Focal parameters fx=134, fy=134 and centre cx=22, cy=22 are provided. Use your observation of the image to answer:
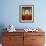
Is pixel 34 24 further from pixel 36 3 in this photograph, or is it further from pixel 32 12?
pixel 36 3

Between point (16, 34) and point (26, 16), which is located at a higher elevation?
point (26, 16)

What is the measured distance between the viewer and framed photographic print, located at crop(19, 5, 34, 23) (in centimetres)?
436

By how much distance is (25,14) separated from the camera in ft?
14.4

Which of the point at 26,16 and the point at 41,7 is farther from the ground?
the point at 41,7

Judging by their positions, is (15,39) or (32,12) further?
(32,12)

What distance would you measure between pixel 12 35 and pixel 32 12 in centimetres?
106

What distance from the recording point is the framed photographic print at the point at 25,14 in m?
4.36

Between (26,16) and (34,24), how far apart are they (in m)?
0.37

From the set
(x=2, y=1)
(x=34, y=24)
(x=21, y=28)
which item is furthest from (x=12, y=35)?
(x=2, y=1)

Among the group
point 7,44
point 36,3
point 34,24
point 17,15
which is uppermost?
point 36,3

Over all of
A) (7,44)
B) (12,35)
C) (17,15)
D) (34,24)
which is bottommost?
(7,44)

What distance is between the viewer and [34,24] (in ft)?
14.4

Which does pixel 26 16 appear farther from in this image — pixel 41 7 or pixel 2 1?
pixel 2 1

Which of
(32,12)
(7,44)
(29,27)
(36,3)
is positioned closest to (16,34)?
(7,44)
